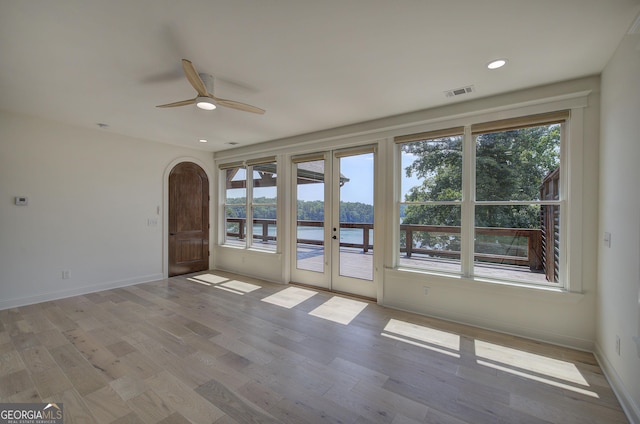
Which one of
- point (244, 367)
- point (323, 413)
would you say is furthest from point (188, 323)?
point (323, 413)

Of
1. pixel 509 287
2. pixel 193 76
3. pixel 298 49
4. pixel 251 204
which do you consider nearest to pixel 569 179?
pixel 509 287

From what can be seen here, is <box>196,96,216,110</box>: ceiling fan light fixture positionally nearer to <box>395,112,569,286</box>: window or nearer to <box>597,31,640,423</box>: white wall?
<box>395,112,569,286</box>: window

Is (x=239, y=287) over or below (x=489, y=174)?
below

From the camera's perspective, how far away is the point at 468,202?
134 inches

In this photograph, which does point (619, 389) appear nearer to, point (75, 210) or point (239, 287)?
point (239, 287)

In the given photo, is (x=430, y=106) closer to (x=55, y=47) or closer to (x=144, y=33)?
(x=144, y=33)

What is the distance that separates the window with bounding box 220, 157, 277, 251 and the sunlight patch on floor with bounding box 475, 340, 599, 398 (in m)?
3.69

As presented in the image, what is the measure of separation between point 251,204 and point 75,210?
278 cm

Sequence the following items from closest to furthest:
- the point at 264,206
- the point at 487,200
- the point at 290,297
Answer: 1. the point at 487,200
2. the point at 290,297
3. the point at 264,206

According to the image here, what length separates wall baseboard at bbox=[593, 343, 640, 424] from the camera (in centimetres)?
182

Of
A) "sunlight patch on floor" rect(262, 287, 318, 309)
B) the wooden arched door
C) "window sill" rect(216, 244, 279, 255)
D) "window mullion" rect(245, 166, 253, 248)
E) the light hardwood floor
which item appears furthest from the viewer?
"window mullion" rect(245, 166, 253, 248)

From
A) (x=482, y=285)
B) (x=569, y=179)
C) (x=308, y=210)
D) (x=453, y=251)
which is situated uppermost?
(x=569, y=179)

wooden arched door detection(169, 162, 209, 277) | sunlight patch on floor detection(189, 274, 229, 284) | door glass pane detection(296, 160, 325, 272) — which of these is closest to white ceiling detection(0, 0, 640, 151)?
door glass pane detection(296, 160, 325, 272)

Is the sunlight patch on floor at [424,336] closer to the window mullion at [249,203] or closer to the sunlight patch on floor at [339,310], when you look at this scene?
the sunlight patch on floor at [339,310]
